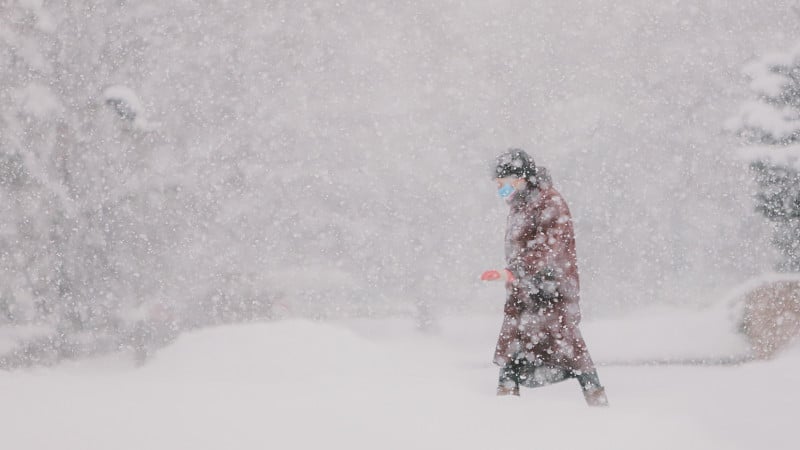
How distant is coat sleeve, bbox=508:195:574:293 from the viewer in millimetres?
5746

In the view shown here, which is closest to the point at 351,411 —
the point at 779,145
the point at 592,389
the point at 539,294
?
the point at 539,294

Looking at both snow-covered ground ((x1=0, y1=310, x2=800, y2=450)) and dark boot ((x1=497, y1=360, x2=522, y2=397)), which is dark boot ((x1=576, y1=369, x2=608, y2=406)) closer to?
snow-covered ground ((x1=0, y1=310, x2=800, y2=450))

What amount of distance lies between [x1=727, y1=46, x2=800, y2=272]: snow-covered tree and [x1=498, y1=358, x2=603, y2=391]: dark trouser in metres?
7.54

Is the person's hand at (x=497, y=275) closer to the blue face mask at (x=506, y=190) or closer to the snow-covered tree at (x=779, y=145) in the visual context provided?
the blue face mask at (x=506, y=190)

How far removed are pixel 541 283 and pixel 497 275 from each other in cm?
58

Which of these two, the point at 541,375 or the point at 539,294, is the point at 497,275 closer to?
the point at 539,294

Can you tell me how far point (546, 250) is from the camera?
5.75m

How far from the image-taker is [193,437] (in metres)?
4.34

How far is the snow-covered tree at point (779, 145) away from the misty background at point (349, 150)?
445 centimetres

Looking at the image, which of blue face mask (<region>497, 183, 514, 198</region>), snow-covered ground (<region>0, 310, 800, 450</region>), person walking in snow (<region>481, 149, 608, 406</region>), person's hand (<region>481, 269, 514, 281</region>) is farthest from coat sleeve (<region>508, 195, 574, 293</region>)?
snow-covered ground (<region>0, 310, 800, 450</region>)

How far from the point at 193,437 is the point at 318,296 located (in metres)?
16.2

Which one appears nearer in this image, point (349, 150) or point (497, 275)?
point (497, 275)

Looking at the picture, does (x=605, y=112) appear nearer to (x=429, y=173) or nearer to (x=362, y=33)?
(x=429, y=173)

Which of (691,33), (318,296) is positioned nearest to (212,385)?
(318,296)
